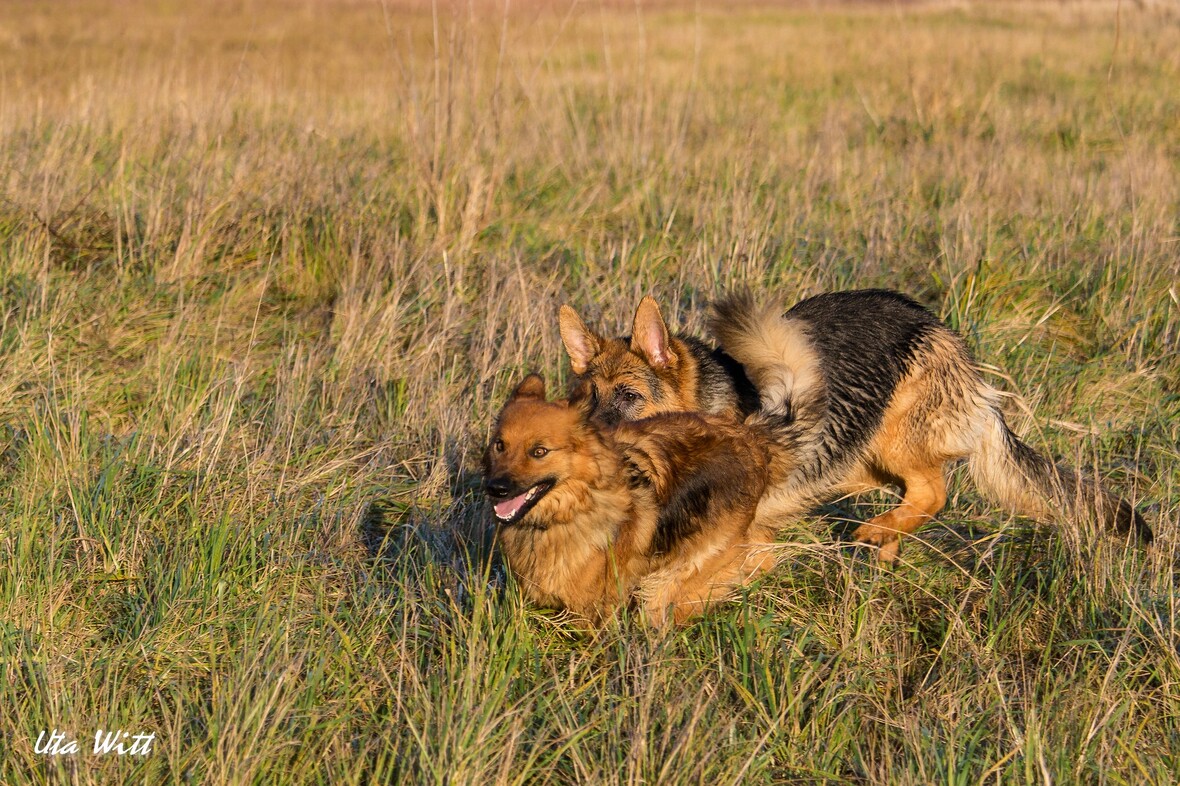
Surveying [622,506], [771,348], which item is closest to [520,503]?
[622,506]

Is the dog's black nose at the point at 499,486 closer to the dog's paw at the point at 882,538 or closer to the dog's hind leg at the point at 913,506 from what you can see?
the dog's paw at the point at 882,538

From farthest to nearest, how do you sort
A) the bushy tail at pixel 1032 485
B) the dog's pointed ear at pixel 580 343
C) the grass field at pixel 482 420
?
1. the dog's pointed ear at pixel 580 343
2. the bushy tail at pixel 1032 485
3. the grass field at pixel 482 420

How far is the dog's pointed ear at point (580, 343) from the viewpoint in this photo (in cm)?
433

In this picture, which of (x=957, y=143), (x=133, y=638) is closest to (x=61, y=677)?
(x=133, y=638)

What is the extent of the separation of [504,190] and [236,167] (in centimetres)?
162

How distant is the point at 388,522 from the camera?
400 cm

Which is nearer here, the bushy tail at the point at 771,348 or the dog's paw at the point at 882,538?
the bushy tail at the point at 771,348

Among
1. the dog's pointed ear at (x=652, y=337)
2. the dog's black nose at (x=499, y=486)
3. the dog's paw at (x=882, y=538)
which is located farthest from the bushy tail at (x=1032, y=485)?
the dog's black nose at (x=499, y=486)

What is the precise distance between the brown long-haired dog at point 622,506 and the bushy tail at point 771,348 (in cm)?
28

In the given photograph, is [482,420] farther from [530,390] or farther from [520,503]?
[520,503]

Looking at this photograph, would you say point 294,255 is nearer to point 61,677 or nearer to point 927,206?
point 61,677

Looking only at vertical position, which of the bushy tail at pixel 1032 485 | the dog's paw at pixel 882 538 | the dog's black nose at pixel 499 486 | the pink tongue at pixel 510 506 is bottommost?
the dog's paw at pixel 882 538

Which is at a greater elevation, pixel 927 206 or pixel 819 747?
pixel 927 206

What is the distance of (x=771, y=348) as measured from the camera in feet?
12.2
